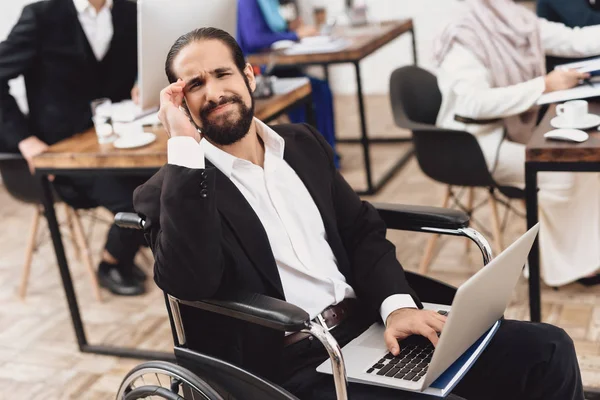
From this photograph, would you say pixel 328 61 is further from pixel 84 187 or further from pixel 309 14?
pixel 309 14

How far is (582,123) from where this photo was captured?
76.2 inches

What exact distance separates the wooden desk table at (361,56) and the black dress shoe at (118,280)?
118 centimetres

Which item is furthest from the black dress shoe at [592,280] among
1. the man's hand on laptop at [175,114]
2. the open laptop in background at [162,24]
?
the man's hand on laptop at [175,114]

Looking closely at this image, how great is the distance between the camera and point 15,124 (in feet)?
9.21

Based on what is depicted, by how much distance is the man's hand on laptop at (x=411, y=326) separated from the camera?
57.5 inches

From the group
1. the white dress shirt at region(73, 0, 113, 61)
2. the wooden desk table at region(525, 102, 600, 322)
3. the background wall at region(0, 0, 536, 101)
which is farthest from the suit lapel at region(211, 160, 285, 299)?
the background wall at region(0, 0, 536, 101)

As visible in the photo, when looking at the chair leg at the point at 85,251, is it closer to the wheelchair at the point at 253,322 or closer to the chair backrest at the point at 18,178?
the chair backrest at the point at 18,178

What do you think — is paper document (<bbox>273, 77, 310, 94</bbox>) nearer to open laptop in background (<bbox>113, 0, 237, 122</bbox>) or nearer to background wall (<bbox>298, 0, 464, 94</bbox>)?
open laptop in background (<bbox>113, 0, 237, 122</bbox>)

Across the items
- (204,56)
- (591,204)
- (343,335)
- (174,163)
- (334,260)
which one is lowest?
(591,204)

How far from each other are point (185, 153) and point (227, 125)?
15 cm

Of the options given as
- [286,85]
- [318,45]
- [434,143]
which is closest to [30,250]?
[286,85]

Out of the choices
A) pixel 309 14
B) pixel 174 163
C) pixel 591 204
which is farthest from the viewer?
pixel 309 14

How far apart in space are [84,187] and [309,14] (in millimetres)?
3237

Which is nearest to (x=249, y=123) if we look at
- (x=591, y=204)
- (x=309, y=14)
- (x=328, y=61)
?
(x=591, y=204)
